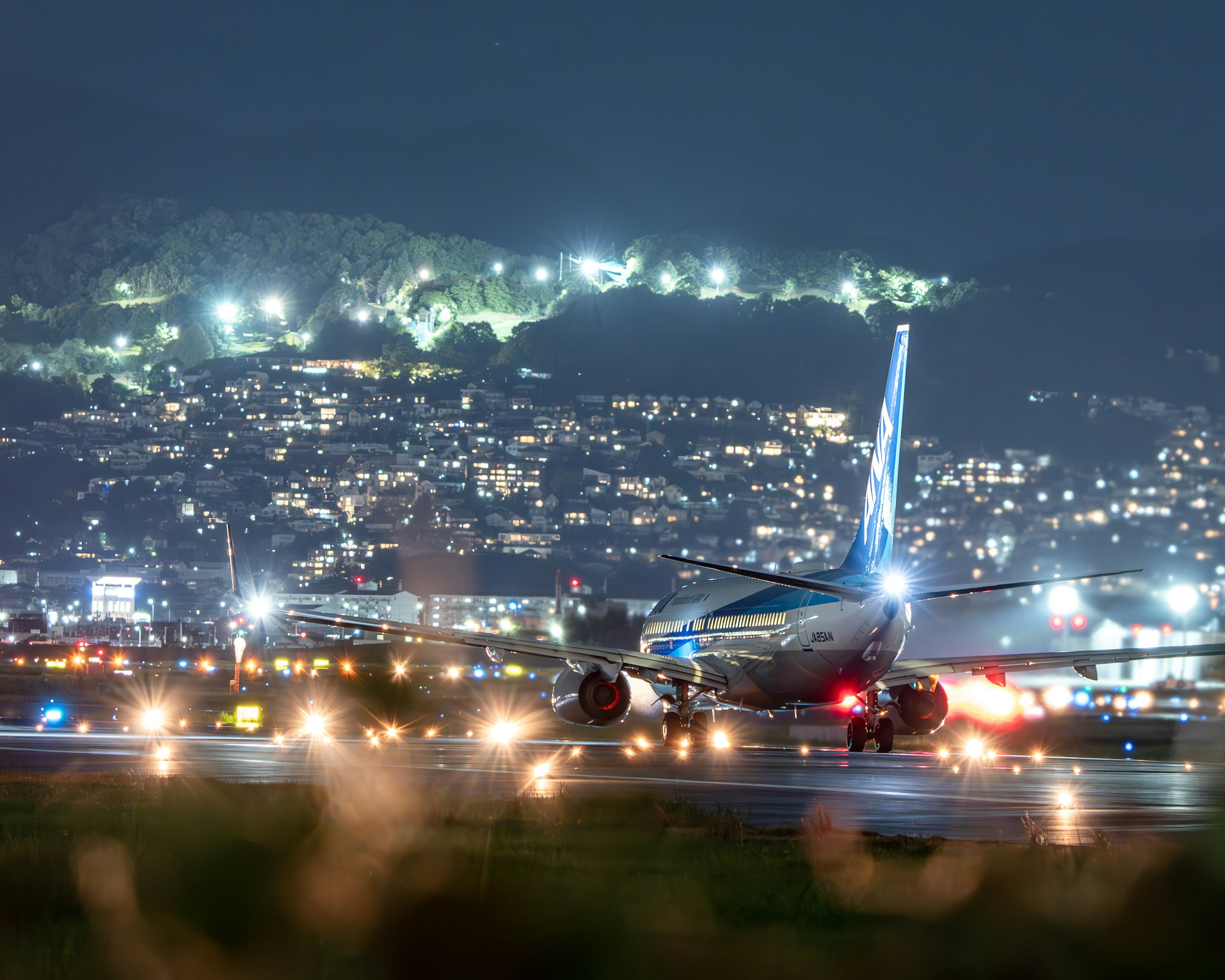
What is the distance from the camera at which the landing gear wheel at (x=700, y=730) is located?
41.4 meters

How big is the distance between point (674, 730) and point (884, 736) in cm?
629

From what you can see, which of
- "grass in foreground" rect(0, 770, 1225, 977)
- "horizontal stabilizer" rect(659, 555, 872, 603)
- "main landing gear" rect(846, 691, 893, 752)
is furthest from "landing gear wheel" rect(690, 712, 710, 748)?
"grass in foreground" rect(0, 770, 1225, 977)

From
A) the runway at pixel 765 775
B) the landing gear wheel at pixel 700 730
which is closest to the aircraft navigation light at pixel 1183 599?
the runway at pixel 765 775

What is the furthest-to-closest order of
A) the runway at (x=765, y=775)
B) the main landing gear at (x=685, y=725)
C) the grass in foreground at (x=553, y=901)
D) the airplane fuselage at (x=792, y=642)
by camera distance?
A: the main landing gear at (x=685, y=725) → the airplane fuselage at (x=792, y=642) → the runway at (x=765, y=775) → the grass in foreground at (x=553, y=901)

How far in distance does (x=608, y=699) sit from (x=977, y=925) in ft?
89.6

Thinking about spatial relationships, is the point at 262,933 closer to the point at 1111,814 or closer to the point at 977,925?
the point at 977,925

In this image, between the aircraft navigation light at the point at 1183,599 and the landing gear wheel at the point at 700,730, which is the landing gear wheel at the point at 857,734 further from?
the aircraft navigation light at the point at 1183,599

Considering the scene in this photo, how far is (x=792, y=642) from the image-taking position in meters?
36.1

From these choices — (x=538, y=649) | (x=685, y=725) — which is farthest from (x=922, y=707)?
(x=538, y=649)

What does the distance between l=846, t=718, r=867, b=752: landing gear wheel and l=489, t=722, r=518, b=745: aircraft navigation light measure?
33.7 feet

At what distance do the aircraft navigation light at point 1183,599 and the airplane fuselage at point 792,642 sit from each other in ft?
126

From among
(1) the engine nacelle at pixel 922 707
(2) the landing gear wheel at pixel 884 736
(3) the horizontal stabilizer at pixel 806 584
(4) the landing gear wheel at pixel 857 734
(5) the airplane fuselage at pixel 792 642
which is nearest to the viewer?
(3) the horizontal stabilizer at pixel 806 584

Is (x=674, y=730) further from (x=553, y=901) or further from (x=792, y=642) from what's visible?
(x=553, y=901)

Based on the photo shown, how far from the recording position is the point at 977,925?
10852 mm
